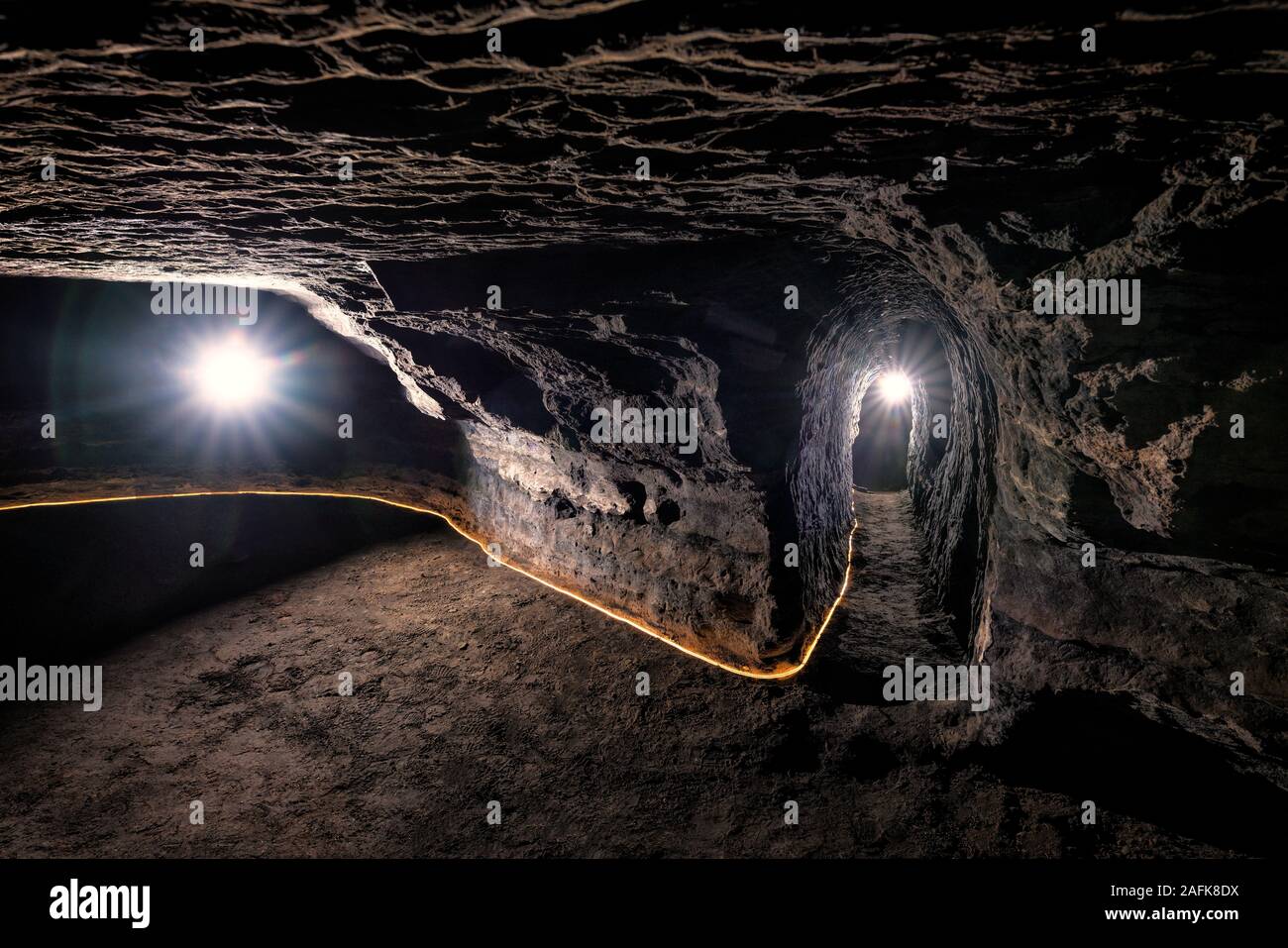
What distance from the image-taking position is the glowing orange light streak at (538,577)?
5.53 m

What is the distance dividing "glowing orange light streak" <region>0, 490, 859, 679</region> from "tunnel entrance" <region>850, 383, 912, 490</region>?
563 centimetres

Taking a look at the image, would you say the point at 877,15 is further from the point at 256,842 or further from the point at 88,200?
the point at 256,842

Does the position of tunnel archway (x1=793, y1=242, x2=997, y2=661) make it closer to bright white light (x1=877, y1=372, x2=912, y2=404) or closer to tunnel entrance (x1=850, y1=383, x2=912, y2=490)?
tunnel entrance (x1=850, y1=383, x2=912, y2=490)

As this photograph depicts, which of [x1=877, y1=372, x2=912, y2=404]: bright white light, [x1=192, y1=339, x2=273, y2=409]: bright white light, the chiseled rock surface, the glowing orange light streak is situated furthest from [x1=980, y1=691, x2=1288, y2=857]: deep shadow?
[x1=877, y1=372, x2=912, y2=404]: bright white light

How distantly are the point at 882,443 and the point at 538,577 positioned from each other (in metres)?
13.2

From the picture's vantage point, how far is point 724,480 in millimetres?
5801

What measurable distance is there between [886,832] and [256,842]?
3.80 metres

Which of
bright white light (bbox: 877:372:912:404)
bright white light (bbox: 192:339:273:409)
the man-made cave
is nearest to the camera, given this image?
A: the man-made cave

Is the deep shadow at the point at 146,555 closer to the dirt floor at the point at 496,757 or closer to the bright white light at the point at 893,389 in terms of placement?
the dirt floor at the point at 496,757

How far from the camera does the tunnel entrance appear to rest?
16.3 m

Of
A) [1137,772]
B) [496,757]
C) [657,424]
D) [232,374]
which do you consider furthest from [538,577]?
[1137,772]

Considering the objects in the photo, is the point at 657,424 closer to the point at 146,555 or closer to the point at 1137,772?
the point at 1137,772

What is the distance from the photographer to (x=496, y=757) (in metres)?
4.51
